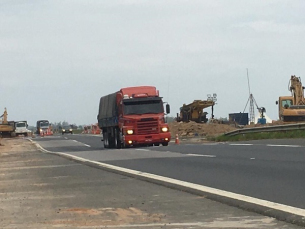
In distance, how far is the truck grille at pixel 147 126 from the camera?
38156 millimetres

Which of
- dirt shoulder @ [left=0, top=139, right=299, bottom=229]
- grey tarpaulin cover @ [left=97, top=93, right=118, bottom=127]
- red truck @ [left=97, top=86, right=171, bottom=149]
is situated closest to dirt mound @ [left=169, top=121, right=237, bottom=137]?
grey tarpaulin cover @ [left=97, top=93, right=118, bottom=127]

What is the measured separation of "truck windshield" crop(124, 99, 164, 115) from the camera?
38.4 metres

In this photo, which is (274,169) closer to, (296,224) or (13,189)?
(13,189)

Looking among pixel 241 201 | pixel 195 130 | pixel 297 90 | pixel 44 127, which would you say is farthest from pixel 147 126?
pixel 44 127

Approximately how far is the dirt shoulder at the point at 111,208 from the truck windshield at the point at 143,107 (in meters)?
22.0

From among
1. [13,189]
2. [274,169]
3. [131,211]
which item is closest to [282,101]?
[274,169]

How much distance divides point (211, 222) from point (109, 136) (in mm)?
33245

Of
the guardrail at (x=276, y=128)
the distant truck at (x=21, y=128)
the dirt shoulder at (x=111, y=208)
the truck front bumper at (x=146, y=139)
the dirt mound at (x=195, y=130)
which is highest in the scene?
the distant truck at (x=21, y=128)

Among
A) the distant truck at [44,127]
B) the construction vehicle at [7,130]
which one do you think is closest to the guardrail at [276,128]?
the construction vehicle at [7,130]

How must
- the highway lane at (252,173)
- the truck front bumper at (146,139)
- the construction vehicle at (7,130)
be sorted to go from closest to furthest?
the highway lane at (252,173) → the truck front bumper at (146,139) → the construction vehicle at (7,130)

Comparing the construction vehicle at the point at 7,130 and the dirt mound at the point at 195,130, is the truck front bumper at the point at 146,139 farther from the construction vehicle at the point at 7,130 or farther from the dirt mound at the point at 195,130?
the construction vehicle at the point at 7,130

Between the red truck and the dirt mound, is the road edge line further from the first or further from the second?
the dirt mound

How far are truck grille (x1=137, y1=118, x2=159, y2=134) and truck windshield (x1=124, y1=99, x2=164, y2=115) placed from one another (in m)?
0.54

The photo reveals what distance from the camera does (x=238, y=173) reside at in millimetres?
16562
